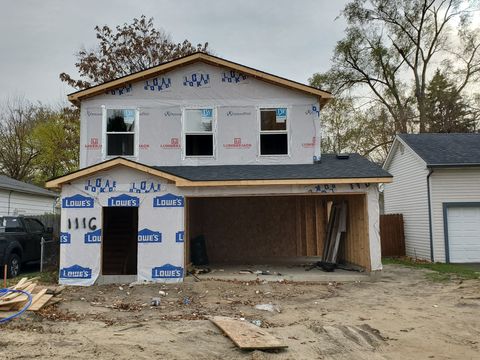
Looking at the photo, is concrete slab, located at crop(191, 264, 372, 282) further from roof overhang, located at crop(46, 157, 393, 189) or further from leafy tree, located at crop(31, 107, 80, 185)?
leafy tree, located at crop(31, 107, 80, 185)

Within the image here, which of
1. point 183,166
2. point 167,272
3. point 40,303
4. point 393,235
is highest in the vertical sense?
point 183,166

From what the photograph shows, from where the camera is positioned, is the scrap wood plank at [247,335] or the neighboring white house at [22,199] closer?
the scrap wood plank at [247,335]

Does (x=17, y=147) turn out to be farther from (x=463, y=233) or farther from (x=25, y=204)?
(x=463, y=233)

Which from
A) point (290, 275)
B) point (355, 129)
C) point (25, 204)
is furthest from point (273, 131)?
point (355, 129)

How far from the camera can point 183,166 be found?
510 inches

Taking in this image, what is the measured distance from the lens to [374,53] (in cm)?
3147

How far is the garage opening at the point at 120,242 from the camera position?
13.4 metres

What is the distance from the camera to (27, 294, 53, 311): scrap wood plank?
24.6 feet

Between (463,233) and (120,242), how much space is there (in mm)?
12259

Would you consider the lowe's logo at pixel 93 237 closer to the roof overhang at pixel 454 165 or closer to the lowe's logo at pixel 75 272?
the lowe's logo at pixel 75 272

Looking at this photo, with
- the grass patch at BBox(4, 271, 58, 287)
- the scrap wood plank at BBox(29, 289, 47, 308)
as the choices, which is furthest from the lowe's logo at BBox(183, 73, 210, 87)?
the scrap wood plank at BBox(29, 289, 47, 308)

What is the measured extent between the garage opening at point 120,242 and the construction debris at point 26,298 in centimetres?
439

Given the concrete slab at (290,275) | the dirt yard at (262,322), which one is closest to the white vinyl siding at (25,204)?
the dirt yard at (262,322)

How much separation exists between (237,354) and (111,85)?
9977 millimetres
